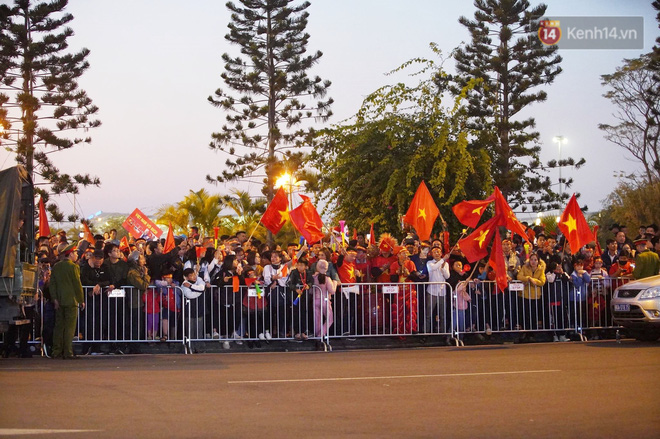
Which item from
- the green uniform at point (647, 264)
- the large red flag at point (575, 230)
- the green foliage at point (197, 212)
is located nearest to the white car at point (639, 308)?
the green uniform at point (647, 264)

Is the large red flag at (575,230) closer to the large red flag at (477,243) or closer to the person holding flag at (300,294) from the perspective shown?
the large red flag at (477,243)

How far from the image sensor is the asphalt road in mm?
7602

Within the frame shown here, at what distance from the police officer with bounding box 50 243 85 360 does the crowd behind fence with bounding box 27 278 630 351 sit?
72 centimetres

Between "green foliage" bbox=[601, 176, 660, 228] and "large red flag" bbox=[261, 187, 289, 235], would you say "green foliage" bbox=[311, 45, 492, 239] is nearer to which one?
"large red flag" bbox=[261, 187, 289, 235]

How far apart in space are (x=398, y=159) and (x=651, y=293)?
42.7 feet

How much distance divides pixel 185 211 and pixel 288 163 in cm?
617

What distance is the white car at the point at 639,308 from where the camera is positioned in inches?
628

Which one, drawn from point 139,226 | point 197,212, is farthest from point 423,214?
point 197,212

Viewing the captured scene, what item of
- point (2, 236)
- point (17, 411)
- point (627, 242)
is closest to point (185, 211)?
point (627, 242)

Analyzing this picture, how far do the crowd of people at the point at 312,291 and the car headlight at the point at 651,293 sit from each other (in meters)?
1.30

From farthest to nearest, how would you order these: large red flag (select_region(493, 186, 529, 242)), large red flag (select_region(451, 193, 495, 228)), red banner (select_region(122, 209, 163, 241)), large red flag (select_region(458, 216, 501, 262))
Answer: red banner (select_region(122, 209, 163, 241)), large red flag (select_region(451, 193, 495, 228)), large red flag (select_region(493, 186, 529, 242)), large red flag (select_region(458, 216, 501, 262))

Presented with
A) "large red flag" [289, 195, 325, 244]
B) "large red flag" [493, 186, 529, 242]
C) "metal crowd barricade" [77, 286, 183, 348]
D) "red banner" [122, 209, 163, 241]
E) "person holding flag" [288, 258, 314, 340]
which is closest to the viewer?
"metal crowd barricade" [77, 286, 183, 348]

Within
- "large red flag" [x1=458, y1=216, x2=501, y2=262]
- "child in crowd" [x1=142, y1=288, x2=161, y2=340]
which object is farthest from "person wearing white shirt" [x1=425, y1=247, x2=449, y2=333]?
"child in crowd" [x1=142, y1=288, x2=161, y2=340]

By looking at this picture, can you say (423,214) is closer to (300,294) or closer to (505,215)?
(505,215)
